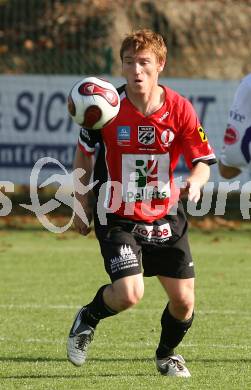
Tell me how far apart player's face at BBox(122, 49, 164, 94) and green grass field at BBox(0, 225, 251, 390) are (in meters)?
1.72

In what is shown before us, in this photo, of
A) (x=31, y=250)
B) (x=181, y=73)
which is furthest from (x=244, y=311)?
(x=181, y=73)

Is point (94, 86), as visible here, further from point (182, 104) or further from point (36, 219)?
point (36, 219)

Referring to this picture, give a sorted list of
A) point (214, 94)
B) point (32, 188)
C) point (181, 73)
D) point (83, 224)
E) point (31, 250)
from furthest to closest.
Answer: point (181, 73) → point (32, 188) → point (214, 94) → point (31, 250) → point (83, 224)

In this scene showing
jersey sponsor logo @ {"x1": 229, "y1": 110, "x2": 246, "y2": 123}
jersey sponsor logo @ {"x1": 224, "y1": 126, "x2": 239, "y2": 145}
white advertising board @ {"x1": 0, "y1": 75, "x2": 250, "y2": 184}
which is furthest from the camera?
white advertising board @ {"x1": 0, "y1": 75, "x2": 250, "y2": 184}

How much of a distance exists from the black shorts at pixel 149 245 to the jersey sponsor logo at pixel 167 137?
0.44 metres

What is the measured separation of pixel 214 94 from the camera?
52.8 ft

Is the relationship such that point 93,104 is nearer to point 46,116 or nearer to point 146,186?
point 146,186

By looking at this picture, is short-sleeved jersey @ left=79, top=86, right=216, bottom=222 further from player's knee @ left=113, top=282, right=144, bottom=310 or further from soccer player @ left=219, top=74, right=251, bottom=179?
player's knee @ left=113, top=282, right=144, bottom=310

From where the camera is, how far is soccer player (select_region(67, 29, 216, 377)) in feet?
22.1

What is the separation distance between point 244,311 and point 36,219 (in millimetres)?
7703

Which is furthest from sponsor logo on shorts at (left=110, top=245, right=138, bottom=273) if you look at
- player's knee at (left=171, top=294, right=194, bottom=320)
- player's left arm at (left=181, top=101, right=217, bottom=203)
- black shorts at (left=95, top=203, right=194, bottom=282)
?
player's left arm at (left=181, top=101, right=217, bottom=203)

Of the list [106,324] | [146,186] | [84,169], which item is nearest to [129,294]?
[146,186]

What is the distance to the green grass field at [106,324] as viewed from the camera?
670cm

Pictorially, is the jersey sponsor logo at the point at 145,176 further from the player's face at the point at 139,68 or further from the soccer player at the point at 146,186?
the player's face at the point at 139,68
